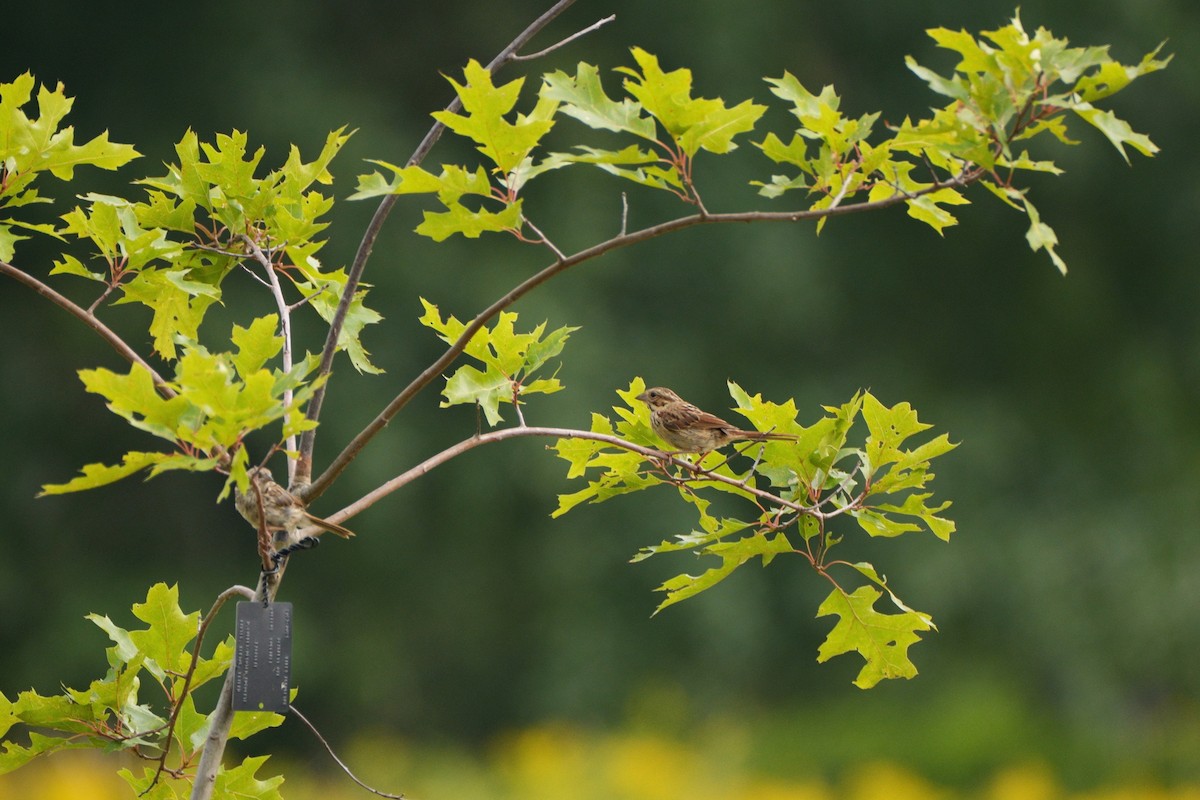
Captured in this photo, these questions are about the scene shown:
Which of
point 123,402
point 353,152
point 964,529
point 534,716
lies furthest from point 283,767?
point 123,402

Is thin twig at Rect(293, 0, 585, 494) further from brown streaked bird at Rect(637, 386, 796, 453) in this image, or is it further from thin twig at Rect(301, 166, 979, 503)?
brown streaked bird at Rect(637, 386, 796, 453)

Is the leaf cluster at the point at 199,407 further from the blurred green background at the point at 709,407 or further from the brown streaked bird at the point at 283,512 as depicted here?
the blurred green background at the point at 709,407

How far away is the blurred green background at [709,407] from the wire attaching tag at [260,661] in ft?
16.2

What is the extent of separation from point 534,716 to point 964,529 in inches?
92.8

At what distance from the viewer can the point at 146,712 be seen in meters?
2.04

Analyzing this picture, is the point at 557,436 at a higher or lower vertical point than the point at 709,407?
higher

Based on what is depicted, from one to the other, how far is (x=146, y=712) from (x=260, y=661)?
0.32 metres

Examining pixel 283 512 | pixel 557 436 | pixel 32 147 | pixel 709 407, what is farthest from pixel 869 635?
pixel 709 407

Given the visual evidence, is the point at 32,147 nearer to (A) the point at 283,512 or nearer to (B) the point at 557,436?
(A) the point at 283,512

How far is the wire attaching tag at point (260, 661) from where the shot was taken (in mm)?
1816

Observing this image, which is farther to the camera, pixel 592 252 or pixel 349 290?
pixel 349 290

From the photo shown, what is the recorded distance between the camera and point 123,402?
157 centimetres

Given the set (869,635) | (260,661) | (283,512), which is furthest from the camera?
(869,635)

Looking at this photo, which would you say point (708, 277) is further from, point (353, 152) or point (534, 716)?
point (534, 716)
